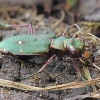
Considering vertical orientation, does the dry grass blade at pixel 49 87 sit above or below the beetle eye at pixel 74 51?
below

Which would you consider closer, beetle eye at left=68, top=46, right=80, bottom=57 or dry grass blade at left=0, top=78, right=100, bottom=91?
dry grass blade at left=0, top=78, right=100, bottom=91

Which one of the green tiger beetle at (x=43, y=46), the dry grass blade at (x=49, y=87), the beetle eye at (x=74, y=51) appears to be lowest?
the dry grass blade at (x=49, y=87)

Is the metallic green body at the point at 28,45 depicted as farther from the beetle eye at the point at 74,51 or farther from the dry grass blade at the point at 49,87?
the dry grass blade at the point at 49,87

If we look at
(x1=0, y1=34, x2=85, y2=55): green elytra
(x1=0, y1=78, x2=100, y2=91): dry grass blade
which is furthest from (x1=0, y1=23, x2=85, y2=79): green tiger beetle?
(x1=0, y1=78, x2=100, y2=91): dry grass blade

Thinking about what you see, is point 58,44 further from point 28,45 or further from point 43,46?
point 28,45

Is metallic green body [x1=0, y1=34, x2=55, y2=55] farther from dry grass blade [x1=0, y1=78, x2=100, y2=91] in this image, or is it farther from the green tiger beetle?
dry grass blade [x1=0, y1=78, x2=100, y2=91]

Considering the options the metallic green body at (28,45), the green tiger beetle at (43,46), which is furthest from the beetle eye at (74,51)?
the metallic green body at (28,45)

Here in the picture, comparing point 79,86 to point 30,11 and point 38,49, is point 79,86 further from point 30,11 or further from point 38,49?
point 30,11

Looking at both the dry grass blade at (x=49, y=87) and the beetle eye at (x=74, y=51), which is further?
the beetle eye at (x=74, y=51)

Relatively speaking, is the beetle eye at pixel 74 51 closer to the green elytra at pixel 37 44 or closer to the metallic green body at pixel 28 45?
the green elytra at pixel 37 44
